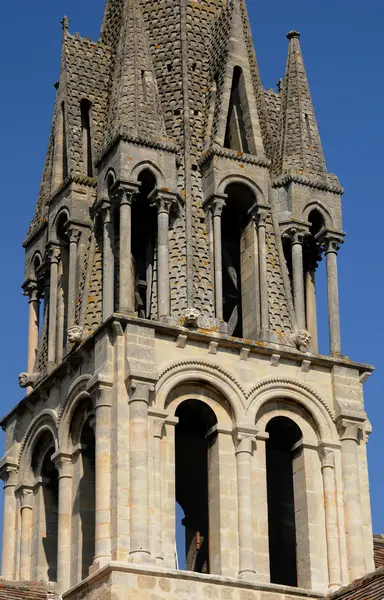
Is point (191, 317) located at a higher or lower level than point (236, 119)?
lower

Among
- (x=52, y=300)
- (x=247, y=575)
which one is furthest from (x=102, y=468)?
(x=52, y=300)

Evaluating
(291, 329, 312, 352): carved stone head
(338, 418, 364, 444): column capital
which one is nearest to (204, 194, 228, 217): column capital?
(291, 329, 312, 352): carved stone head

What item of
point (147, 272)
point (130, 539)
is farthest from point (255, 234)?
point (130, 539)

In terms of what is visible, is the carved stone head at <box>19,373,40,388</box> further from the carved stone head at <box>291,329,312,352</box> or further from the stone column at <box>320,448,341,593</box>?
the stone column at <box>320,448,341,593</box>

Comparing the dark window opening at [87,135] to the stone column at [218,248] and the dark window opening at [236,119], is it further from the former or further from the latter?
the stone column at [218,248]

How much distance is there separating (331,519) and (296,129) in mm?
9000

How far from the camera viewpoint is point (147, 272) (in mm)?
39625

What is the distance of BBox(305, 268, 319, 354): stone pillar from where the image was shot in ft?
131

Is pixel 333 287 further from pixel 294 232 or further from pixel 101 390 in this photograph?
pixel 101 390

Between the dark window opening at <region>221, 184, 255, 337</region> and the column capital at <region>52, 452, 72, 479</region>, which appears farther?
the dark window opening at <region>221, 184, 255, 337</region>

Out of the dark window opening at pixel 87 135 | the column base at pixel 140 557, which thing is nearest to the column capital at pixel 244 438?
the column base at pixel 140 557

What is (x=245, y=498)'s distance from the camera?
3678 centimetres

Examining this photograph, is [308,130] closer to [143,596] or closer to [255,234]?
[255,234]

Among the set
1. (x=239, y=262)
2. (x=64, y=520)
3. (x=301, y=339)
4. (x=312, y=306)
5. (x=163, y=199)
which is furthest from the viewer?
(x=239, y=262)
